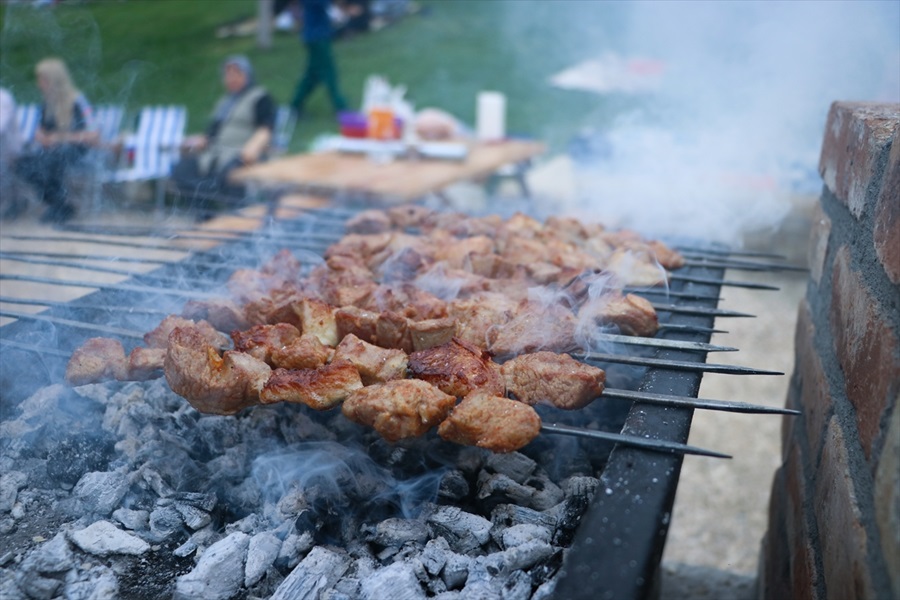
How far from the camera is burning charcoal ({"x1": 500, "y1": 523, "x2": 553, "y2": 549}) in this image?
1952mm

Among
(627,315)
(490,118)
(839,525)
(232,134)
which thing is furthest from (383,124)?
(839,525)

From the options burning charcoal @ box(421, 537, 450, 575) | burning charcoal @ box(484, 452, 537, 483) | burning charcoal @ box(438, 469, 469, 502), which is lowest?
burning charcoal @ box(421, 537, 450, 575)

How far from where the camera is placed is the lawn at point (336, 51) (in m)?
13.0

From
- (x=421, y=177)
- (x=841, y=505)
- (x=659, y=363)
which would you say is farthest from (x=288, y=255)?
(x=421, y=177)

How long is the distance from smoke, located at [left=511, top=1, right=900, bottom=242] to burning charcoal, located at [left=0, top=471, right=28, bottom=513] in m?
3.35

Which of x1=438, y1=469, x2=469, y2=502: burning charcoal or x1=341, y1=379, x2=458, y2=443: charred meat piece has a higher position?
x1=341, y1=379, x2=458, y2=443: charred meat piece

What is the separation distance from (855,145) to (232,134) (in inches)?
302

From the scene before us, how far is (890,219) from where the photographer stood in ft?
5.75

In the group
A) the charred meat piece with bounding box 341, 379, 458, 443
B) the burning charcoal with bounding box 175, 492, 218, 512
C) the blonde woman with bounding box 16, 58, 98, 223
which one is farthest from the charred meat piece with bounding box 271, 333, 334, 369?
the blonde woman with bounding box 16, 58, 98, 223

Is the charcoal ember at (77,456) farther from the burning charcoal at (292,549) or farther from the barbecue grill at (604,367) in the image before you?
the burning charcoal at (292,549)

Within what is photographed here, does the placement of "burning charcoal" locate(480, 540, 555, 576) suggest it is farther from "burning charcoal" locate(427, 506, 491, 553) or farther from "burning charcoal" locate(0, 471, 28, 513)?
"burning charcoal" locate(0, 471, 28, 513)

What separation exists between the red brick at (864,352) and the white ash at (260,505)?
0.79m

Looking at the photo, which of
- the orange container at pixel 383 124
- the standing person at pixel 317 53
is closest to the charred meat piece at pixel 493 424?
the orange container at pixel 383 124

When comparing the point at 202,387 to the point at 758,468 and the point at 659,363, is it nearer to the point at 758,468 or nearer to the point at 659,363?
the point at 659,363
